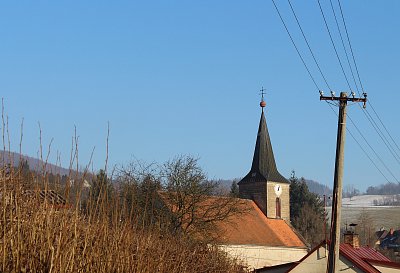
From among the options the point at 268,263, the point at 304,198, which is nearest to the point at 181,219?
the point at 268,263

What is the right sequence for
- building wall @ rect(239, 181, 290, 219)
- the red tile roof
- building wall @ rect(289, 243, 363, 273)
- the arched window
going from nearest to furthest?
building wall @ rect(289, 243, 363, 273) → the red tile roof → building wall @ rect(239, 181, 290, 219) → the arched window

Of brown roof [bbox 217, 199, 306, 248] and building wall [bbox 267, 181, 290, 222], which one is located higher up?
building wall [bbox 267, 181, 290, 222]

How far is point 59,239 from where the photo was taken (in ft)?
18.6

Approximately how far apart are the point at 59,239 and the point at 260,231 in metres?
52.9

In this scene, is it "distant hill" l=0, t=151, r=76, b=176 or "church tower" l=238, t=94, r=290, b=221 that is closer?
"distant hill" l=0, t=151, r=76, b=176

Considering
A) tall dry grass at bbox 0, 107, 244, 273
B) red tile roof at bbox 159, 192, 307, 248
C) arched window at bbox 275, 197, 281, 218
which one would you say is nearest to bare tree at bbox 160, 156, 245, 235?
red tile roof at bbox 159, 192, 307, 248

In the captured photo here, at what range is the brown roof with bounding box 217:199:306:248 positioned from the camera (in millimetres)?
54469

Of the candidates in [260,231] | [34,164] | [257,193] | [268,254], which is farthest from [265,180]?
[34,164]

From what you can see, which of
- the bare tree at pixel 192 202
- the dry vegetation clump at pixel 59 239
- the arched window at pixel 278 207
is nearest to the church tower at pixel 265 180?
the arched window at pixel 278 207

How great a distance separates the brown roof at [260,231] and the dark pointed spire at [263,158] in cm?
265

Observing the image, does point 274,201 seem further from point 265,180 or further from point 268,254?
point 268,254

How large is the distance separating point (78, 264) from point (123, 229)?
3.49 ft

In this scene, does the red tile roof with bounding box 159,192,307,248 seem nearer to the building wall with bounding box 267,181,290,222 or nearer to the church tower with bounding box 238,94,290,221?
the building wall with bounding box 267,181,290,222

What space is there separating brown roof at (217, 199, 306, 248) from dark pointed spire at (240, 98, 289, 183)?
8.70 ft
